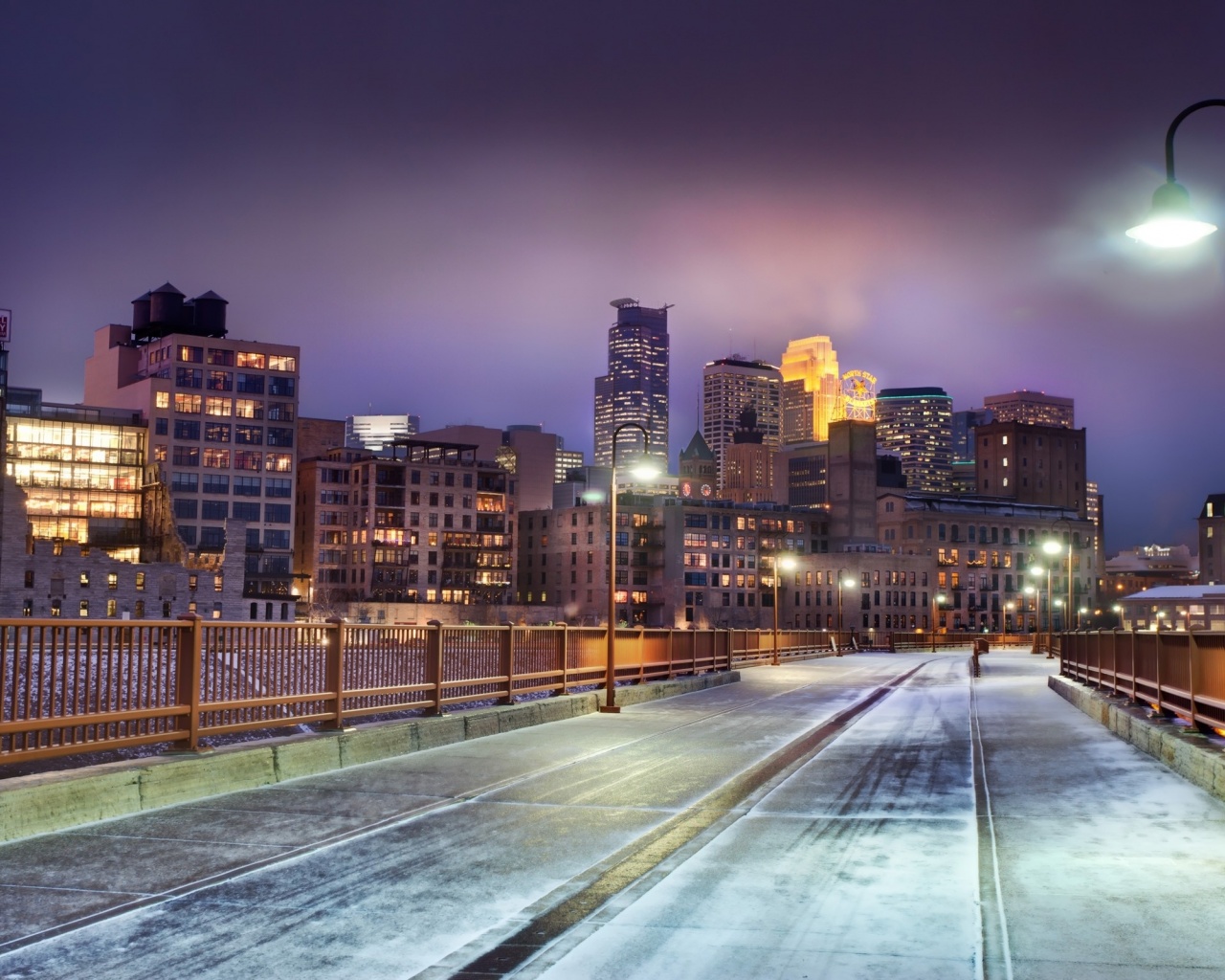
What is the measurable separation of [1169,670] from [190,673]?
14.3 metres

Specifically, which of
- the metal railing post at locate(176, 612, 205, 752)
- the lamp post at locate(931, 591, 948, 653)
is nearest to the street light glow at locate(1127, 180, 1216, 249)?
the metal railing post at locate(176, 612, 205, 752)

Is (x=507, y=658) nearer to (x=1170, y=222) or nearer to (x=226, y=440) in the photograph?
(x=1170, y=222)

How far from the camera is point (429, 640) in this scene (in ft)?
64.5

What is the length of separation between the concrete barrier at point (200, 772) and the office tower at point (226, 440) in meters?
127

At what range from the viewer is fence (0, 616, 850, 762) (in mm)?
11680

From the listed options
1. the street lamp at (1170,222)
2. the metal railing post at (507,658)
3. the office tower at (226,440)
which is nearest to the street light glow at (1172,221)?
the street lamp at (1170,222)

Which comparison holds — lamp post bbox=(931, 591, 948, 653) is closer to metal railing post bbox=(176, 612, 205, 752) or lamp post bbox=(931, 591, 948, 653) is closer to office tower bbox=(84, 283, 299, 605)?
office tower bbox=(84, 283, 299, 605)

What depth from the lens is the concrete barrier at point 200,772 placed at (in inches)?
424

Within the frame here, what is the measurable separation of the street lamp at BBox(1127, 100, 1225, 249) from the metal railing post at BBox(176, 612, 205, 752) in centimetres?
Answer: 1015

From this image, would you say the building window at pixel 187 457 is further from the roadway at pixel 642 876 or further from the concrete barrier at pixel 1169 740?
the roadway at pixel 642 876

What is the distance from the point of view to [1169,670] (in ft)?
63.4

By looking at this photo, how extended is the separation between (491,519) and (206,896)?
15780 cm

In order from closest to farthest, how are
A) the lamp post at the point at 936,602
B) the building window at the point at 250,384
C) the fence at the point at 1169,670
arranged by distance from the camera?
the fence at the point at 1169,670 < the building window at the point at 250,384 < the lamp post at the point at 936,602

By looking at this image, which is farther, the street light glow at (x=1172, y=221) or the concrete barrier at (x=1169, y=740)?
the concrete barrier at (x=1169, y=740)
